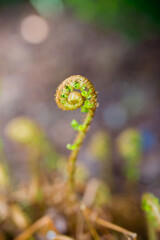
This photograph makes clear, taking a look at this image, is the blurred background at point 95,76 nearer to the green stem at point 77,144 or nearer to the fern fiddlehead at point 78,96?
the green stem at point 77,144

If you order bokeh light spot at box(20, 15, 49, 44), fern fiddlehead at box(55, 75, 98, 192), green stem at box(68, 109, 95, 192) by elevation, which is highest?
bokeh light spot at box(20, 15, 49, 44)

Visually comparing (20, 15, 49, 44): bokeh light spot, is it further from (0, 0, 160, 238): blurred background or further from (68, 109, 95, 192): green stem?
(68, 109, 95, 192): green stem

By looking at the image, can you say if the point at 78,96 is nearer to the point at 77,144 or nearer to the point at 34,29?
the point at 77,144

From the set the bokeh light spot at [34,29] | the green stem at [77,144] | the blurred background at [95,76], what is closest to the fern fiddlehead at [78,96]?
the green stem at [77,144]

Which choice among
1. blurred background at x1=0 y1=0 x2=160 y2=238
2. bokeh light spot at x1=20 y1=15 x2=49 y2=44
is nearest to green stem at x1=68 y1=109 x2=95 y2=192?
blurred background at x1=0 y1=0 x2=160 y2=238

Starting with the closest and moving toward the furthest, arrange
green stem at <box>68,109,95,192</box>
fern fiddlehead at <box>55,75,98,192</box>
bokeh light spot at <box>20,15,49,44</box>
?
fern fiddlehead at <box>55,75,98,192</box> → green stem at <box>68,109,95,192</box> → bokeh light spot at <box>20,15,49,44</box>

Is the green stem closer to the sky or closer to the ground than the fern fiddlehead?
closer to the ground

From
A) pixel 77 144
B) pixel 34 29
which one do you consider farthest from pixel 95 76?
pixel 77 144

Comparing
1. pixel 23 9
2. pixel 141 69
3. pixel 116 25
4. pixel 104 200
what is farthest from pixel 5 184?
pixel 23 9

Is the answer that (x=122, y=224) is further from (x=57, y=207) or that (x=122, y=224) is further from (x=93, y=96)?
(x=93, y=96)
